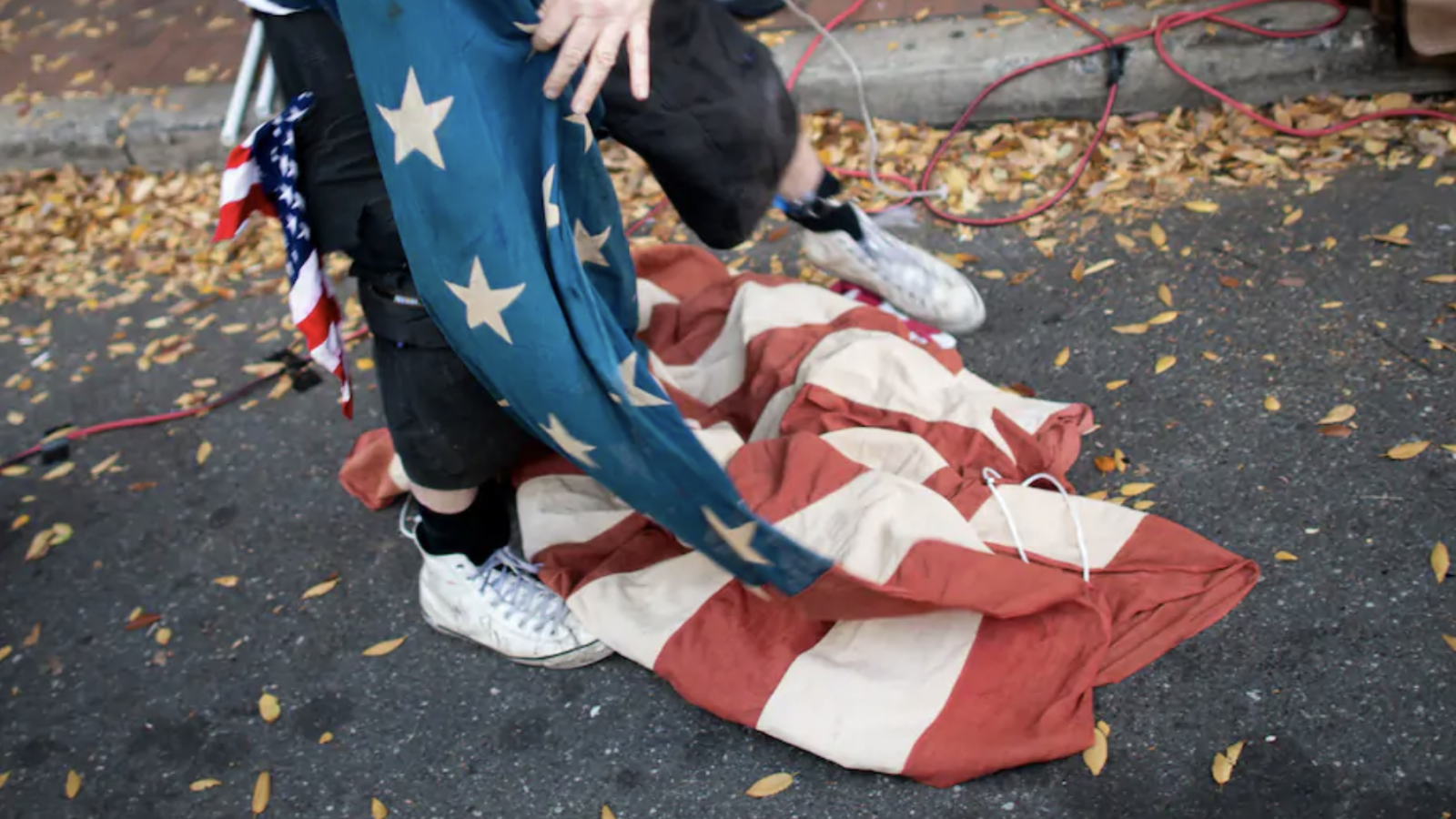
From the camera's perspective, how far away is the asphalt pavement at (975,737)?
5.99 feet

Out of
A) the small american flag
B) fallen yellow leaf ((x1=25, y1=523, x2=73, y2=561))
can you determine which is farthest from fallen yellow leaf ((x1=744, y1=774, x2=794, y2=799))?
fallen yellow leaf ((x1=25, y1=523, x2=73, y2=561))

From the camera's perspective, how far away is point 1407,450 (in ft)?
7.19

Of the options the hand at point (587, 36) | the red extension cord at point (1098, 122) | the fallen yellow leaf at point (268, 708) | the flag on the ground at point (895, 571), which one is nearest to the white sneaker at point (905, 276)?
the flag on the ground at point (895, 571)

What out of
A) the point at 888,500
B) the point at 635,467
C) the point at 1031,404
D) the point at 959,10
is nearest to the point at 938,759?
the point at 888,500

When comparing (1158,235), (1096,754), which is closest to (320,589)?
(1096,754)

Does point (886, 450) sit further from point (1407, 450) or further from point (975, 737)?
point (1407, 450)

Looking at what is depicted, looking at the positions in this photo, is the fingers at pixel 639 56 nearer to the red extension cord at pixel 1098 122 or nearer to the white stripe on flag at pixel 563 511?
the white stripe on flag at pixel 563 511

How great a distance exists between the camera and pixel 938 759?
1832 mm

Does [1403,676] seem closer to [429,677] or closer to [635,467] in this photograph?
[635,467]

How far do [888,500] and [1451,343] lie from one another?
1.33 meters

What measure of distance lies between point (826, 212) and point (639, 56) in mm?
1046

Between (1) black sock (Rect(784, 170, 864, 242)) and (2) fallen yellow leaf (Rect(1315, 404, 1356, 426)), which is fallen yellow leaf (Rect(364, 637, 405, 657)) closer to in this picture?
(1) black sock (Rect(784, 170, 864, 242))

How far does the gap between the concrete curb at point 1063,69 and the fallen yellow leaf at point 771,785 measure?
91.9 inches

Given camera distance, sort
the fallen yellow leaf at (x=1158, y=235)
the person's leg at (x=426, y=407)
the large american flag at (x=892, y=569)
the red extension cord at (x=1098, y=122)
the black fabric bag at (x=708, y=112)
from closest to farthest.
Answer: the black fabric bag at (x=708, y=112) → the person's leg at (x=426, y=407) → the large american flag at (x=892, y=569) → the fallen yellow leaf at (x=1158, y=235) → the red extension cord at (x=1098, y=122)
